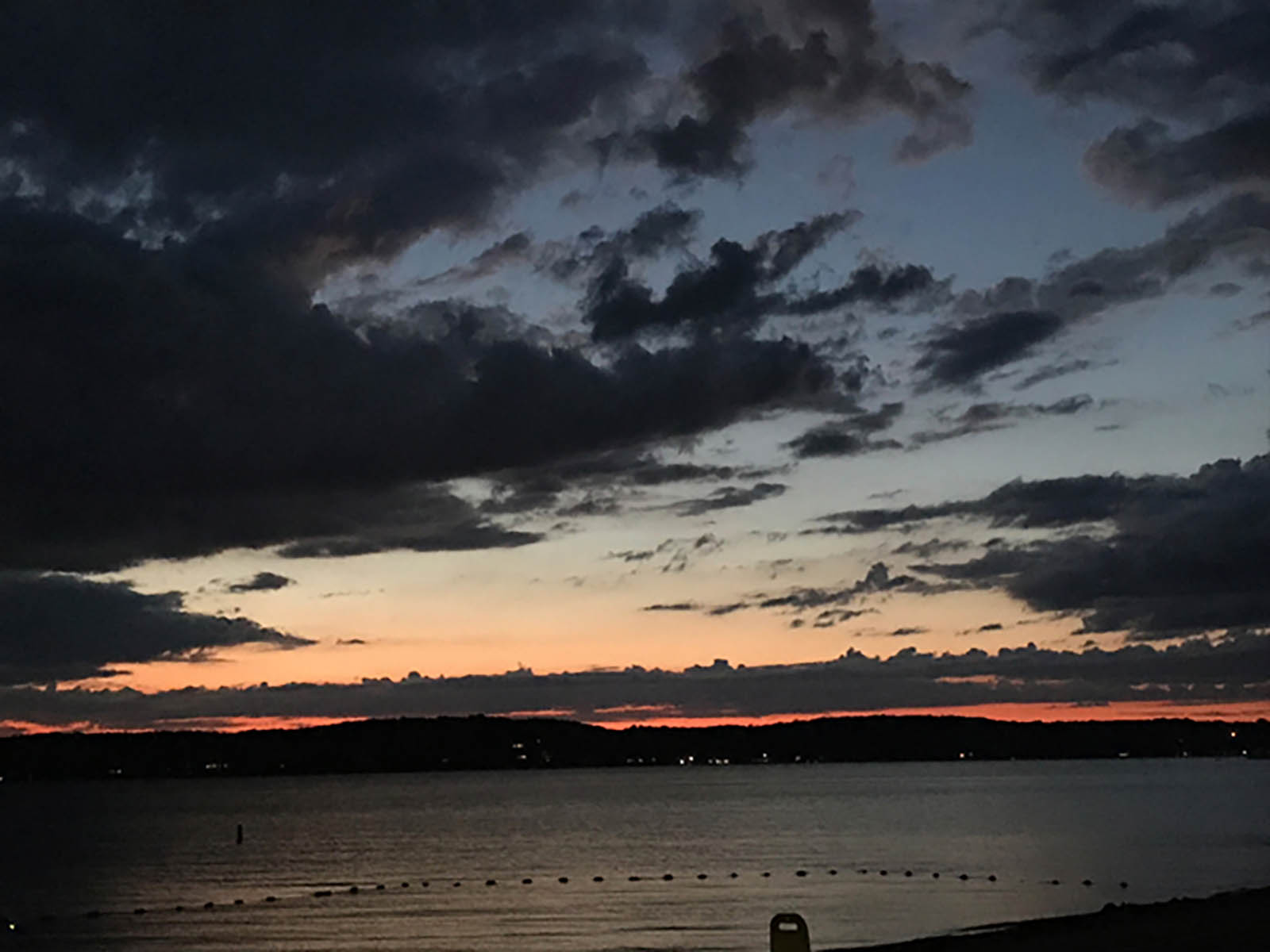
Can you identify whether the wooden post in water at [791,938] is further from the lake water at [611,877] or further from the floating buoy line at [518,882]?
the floating buoy line at [518,882]

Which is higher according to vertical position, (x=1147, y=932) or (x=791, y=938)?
(x=791, y=938)

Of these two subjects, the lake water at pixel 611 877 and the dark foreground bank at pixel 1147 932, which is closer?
the dark foreground bank at pixel 1147 932

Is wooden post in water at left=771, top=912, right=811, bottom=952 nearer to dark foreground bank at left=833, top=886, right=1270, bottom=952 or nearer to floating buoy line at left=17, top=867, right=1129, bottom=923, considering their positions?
dark foreground bank at left=833, top=886, right=1270, bottom=952

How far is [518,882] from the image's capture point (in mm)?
87375

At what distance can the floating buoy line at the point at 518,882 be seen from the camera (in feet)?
253

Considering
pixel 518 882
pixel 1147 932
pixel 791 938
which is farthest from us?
pixel 518 882

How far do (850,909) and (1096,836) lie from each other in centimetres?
5562

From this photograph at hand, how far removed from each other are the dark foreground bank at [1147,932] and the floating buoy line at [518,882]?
28.4 m

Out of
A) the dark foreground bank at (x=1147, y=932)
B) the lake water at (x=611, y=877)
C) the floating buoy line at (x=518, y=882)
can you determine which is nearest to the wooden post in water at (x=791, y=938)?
the dark foreground bank at (x=1147, y=932)

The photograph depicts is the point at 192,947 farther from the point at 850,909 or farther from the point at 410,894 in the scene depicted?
the point at 850,909

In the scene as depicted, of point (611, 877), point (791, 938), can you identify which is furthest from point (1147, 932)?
point (611, 877)

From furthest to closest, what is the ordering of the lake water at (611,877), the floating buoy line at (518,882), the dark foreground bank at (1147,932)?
the floating buoy line at (518,882)
the lake water at (611,877)
the dark foreground bank at (1147,932)

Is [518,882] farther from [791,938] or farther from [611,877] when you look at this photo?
[791,938]

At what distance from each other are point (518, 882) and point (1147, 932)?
55114 mm
